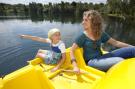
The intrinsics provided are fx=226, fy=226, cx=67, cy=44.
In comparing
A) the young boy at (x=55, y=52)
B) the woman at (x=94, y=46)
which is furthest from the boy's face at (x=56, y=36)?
the woman at (x=94, y=46)

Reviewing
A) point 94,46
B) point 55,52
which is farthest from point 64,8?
point 94,46

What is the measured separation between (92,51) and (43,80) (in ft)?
3.90

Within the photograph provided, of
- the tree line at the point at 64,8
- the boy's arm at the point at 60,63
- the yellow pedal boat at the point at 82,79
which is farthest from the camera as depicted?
the tree line at the point at 64,8

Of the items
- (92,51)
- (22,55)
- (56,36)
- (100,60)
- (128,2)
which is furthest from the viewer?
(128,2)

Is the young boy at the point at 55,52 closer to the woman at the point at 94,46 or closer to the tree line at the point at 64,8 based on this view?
the woman at the point at 94,46

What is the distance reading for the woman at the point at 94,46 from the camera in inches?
137

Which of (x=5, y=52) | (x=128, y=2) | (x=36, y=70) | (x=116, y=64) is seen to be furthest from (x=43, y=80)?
(x=128, y=2)

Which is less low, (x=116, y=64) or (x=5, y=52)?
(x=116, y=64)

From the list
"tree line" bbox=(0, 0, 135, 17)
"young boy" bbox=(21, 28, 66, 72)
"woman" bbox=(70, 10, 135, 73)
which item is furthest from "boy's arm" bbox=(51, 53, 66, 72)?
"tree line" bbox=(0, 0, 135, 17)

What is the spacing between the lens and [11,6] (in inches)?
3029

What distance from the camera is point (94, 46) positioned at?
12.0 feet

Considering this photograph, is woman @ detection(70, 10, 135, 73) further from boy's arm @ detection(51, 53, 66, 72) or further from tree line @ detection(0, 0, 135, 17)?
tree line @ detection(0, 0, 135, 17)

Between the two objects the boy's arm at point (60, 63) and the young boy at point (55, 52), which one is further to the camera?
the young boy at point (55, 52)

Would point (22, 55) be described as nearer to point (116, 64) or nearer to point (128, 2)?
point (116, 64)
